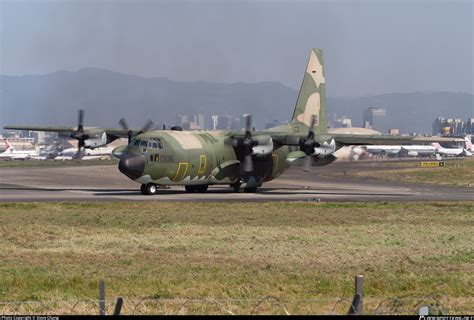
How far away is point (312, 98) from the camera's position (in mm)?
68000

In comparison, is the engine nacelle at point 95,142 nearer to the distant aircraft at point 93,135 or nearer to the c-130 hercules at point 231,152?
the distant aircraft at point 93,135

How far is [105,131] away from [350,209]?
2509cm

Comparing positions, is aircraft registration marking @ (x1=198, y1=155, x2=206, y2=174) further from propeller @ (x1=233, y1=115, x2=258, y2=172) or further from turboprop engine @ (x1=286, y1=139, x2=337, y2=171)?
turboprop engine @ (x1=286, y1=139, x2=337, y2=171)

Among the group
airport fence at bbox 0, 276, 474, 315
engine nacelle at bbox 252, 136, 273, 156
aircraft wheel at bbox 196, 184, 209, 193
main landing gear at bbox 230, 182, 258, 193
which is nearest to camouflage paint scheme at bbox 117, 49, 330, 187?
engine nacelle at bbox 252, 136, 273, 156

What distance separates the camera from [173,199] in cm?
5422

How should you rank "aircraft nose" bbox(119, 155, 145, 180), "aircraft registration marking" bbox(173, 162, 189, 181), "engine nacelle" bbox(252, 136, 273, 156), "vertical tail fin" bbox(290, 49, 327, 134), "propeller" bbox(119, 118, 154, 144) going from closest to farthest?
"aircraft nose" bbox(119, 155, 145, 180), "aircraft registration marking" bbox(173, 162, 189, 181), "engine nacelle" bbox(252, 136, 273, 156), "propeller" bbox(119, 118, 154, 144), "vertical tail fin" bbox(290, 49, 327, 134)

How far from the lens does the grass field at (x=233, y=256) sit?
2223cm

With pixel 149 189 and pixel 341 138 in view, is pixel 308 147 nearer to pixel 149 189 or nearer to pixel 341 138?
pixel 341 138

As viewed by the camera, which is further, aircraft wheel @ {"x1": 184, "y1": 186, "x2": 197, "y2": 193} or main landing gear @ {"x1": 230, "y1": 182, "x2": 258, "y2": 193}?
main landing gear @ {"x1": 230, "y1": 182, "x2": 258, "y2": 193}

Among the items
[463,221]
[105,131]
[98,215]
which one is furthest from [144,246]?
[105,131]

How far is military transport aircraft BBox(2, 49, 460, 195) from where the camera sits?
56.4 m

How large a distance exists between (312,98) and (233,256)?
39144mm

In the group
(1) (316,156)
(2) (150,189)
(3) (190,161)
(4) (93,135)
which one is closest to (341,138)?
(1) (316,156)

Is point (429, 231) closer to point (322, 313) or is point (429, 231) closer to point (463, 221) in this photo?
point (463, 221)
